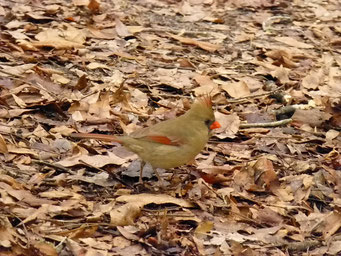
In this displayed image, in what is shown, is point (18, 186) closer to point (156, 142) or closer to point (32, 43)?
point (156, 142)

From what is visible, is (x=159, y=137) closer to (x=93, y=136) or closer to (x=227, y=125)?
(x=93, y=136)

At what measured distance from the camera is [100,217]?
14.2ft

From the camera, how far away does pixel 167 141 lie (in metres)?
4.83

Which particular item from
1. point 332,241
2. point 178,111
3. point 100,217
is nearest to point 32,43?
point 178,111

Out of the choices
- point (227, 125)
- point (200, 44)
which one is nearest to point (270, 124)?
point (227, 125)

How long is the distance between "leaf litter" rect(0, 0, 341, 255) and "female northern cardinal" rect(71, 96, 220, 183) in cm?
22

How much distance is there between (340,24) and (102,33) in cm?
298

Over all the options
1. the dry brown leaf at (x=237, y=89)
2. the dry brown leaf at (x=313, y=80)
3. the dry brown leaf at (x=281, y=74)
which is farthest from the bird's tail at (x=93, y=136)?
the dry brown leaf at (x=313, y=80)

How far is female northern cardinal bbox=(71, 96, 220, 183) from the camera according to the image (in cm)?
480

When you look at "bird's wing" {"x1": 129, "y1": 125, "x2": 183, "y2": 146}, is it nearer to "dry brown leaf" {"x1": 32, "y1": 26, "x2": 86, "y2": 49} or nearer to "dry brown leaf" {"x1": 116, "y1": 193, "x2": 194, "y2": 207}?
"dry brown leaf" {"x1": 116, "y1": 193, "x2": 194, "y2": 207}

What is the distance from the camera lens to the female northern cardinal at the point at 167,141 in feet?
15.7

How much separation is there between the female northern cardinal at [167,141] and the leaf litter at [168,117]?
216mm

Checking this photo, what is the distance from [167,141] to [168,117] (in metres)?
1.10

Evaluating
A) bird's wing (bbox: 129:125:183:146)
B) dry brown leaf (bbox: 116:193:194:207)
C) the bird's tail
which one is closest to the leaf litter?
dry brown leaf (bbox: 116:193:194:207)
